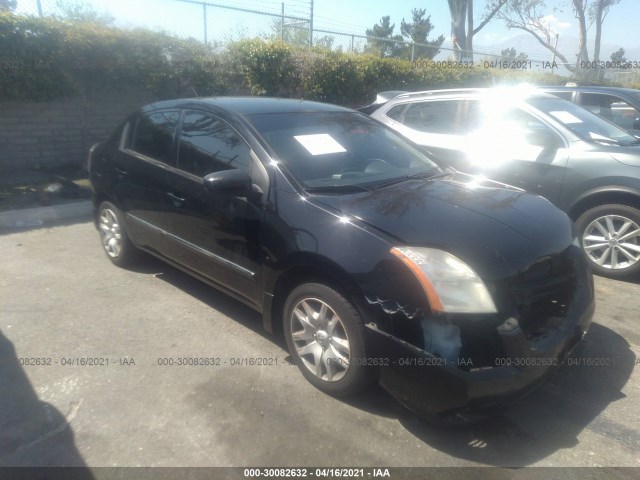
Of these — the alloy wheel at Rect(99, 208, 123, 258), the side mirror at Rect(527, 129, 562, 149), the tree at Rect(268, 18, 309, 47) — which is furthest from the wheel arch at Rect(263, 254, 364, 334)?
the tree at Rect(268, 18, 309, 47)

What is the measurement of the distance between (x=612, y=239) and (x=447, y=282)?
305cm

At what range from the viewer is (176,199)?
161 inches

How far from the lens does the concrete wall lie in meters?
8.29

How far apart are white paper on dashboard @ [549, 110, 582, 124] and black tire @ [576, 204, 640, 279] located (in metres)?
1.07

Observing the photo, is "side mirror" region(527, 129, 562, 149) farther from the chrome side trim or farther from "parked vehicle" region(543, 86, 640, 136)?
the chrome side trim

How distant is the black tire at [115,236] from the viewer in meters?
4.98

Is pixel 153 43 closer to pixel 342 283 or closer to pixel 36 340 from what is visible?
pixel 36 340

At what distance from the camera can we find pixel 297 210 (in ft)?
10.5

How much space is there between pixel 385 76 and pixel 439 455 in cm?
1151

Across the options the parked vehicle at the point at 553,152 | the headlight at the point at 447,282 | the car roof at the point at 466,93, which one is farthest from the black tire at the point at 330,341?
the car roof at the point at 466,93

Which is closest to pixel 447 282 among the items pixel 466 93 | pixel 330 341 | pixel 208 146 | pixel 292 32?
pixel 330 341

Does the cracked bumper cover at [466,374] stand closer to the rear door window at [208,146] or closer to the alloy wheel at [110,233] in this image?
the rear door window at [208,146]

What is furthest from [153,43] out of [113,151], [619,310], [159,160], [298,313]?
[619,310]

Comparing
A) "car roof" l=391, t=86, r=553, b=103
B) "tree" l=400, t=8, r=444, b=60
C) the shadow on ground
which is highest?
"tree" l=400, t=8, r=444, b=60
